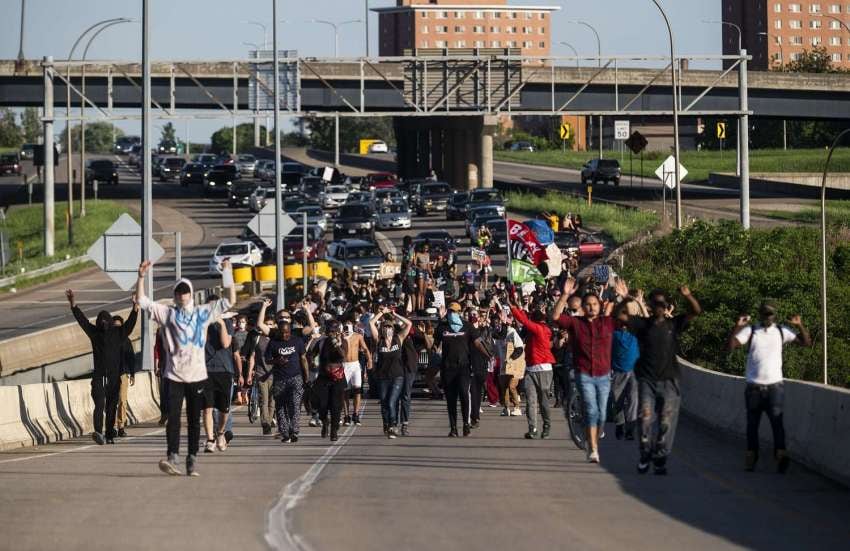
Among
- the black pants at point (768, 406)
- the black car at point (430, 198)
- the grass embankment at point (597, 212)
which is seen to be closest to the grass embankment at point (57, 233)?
the black car at point (430, 198)

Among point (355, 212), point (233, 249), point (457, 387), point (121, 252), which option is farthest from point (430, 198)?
point (457, 387)

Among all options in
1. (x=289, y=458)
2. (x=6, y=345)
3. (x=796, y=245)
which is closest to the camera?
(x=289, y=458)

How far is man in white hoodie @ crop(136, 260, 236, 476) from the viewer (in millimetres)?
14672

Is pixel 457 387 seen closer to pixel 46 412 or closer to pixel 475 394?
pixel 475 394

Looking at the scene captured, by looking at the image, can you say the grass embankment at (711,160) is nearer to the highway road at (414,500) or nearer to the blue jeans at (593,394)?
the highway road at (414,500)

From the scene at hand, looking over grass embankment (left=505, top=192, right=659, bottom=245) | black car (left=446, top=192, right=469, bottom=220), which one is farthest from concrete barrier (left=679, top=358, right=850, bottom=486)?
black car (left=446, top=192, right=469, bottom=220)

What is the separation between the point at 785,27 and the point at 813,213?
401ft

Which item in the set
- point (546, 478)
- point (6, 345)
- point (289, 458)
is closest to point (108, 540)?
point (546, 478)

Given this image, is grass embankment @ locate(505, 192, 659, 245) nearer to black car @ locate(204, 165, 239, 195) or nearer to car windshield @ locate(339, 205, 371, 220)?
car windshield @ locate(339, 205, 371, 220)

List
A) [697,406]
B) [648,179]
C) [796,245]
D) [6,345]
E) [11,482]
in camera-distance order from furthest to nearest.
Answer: [648,179], [796,245], [6,345], [697,406], [11,482]

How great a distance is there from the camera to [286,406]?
19484 millimetres

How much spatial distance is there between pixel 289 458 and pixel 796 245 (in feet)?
95.2

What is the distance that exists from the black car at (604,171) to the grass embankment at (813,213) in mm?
17736

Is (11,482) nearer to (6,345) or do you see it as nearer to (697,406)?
(697,406)
